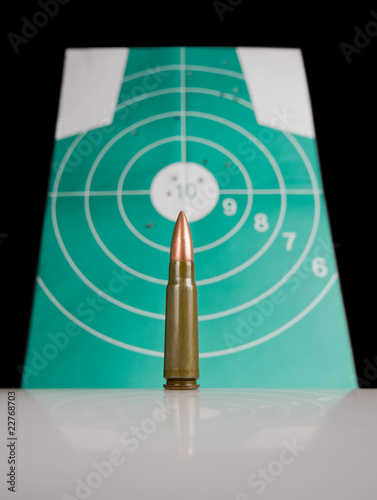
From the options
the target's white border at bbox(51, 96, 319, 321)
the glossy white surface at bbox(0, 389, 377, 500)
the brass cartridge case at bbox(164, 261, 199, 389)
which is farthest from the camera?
the target's white border at bbox(51, 96, 319, 321)

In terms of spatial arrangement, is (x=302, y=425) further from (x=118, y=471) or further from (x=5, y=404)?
(x=5, y=404)

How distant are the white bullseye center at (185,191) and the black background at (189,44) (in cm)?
36

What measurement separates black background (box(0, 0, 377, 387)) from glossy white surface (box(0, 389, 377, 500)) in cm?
100

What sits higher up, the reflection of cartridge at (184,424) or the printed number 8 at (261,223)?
the printed number 8 at (261,223)

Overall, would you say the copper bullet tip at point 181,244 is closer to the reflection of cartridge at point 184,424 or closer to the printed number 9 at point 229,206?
the reflection of cartridge at point 184,424

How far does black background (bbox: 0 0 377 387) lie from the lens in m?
1.39

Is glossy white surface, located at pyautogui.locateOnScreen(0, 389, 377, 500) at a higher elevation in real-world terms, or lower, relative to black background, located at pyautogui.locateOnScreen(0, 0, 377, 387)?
lower

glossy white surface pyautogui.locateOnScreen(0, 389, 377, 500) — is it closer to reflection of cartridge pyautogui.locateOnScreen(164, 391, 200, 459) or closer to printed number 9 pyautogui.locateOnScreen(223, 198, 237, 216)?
reflection of cartridge pyautogui.locateOnScreen(164, 391, 200, 459)

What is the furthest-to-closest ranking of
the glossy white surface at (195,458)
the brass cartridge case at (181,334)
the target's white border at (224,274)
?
the target's white border at (224,274) < the brass cartridge case at (181,334) < the glossy white surface at (195,458)

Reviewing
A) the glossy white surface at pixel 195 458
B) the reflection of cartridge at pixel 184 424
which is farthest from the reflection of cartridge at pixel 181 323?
the glossy white surface at pixel 195 458

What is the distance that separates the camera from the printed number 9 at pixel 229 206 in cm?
140

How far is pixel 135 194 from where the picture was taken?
56.3 inches

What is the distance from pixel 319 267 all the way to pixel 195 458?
111 cm

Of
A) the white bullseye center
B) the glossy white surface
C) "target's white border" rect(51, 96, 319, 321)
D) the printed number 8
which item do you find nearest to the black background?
"target's white border" rect(51, 96, 319, 321)
